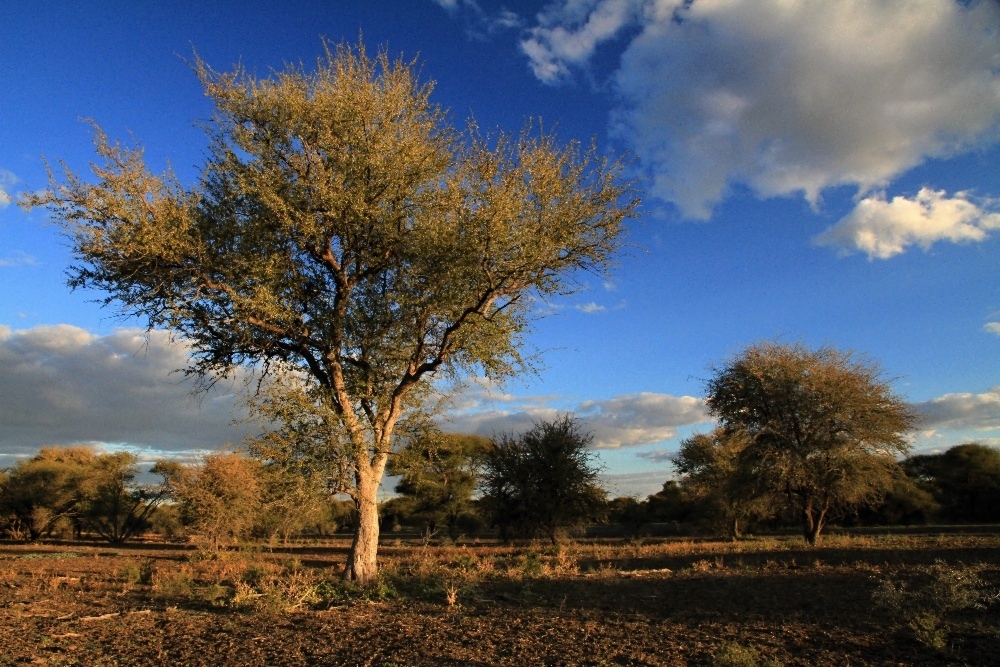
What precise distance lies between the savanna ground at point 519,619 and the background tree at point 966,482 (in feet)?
148

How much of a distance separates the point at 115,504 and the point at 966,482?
219ft

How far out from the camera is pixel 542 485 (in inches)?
1204

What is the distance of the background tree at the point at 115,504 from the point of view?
41531 millimetres

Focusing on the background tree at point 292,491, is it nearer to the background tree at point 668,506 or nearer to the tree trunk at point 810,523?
the tree trunk at point 810,523

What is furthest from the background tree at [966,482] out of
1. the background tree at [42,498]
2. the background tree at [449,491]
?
the background tree at [42,498]

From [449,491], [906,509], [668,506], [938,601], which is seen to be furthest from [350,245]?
[668,506]

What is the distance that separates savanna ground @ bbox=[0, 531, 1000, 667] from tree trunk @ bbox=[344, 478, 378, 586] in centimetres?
44

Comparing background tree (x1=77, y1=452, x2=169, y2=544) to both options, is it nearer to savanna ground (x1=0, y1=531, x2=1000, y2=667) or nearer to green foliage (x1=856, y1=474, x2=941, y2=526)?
savanna ground (x1=0, y1=531, x2=1000, y2=667)

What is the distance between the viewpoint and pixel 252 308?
11773 millimetres

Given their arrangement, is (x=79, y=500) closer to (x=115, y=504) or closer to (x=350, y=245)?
(x=115, y=504)

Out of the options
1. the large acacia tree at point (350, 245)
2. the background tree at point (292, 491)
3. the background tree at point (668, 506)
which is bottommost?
the background tree at point (668, 506)

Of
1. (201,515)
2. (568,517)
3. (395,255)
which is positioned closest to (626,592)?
(395,255)

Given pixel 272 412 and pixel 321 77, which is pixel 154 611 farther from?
pixel 321 77

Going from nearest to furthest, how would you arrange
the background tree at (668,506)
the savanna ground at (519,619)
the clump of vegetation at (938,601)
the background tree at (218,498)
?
the savanna ground at (519,619) < the clump of vegetation at (938,601) < the background tree at (218,498) < the background tree at (668,506)
